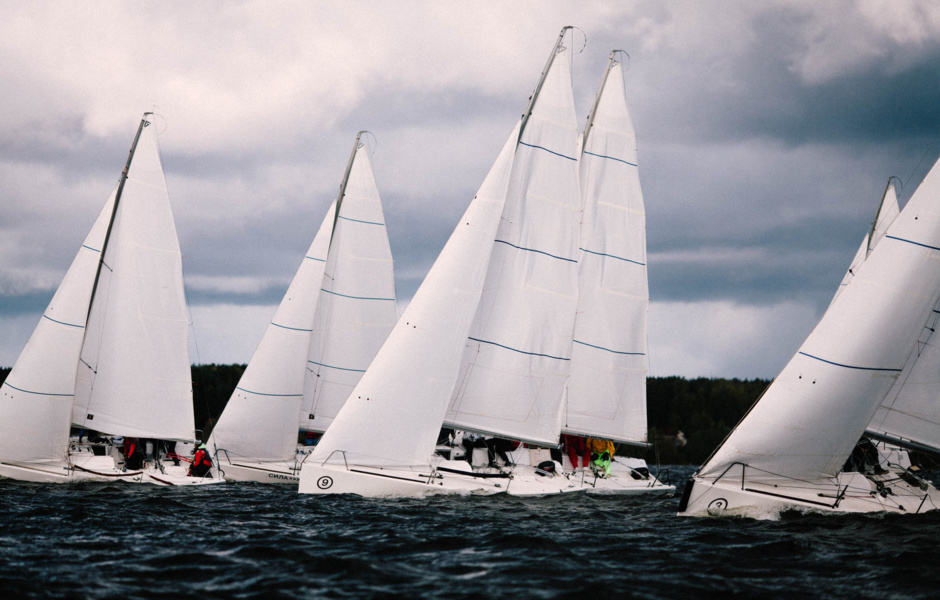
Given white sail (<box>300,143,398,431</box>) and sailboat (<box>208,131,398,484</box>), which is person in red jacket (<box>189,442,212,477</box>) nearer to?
sailboat (<box>208,131,398,484</box>)

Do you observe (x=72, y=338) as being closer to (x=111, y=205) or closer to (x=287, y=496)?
(x=111, y=205)

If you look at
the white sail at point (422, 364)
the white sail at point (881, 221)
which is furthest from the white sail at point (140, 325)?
the white sail at point (881, 221)

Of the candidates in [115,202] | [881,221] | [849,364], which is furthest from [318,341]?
[881,221]

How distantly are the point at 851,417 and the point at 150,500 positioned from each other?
55.5 ft

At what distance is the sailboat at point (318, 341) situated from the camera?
27.8 meters

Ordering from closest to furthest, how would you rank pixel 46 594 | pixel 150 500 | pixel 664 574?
pixel 46 594 → pixel 664 574 → pixel 150 500

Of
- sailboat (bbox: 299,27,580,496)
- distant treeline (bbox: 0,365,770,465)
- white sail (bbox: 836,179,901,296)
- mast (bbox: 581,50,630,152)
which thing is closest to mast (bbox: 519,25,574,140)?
sailboat (bbox: 299,27,580,496)

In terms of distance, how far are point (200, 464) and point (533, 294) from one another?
11.1 m

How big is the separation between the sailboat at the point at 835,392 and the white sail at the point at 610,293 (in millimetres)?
8986

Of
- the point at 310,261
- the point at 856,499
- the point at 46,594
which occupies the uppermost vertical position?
the point at 310,261

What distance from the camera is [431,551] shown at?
574 inches

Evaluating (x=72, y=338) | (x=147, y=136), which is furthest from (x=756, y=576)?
(x=147, y=136)

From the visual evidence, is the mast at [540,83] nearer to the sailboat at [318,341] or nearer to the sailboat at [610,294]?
the sailboat at [610,294]

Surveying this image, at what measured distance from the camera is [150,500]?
20906 millimetres
